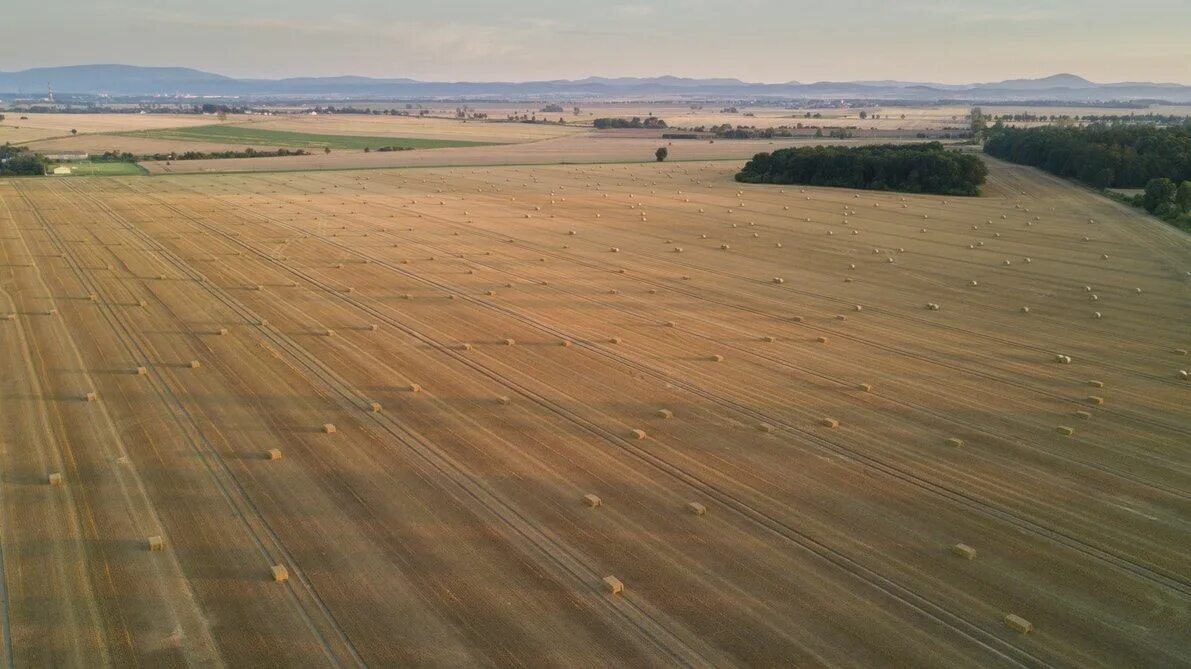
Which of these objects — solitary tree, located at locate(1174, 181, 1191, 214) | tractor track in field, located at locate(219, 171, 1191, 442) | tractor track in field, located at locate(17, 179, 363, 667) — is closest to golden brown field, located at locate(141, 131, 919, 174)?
tractor track in field, located at locate(219, 171, 1191, 442)

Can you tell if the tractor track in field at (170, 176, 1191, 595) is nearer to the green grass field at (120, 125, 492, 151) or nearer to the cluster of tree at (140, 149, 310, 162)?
the cluster of tree at (140, 149, 310, 162)

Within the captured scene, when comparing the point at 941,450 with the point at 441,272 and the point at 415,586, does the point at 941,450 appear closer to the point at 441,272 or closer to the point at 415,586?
the point at 415,586

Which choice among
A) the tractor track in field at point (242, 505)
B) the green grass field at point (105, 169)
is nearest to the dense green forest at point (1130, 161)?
the tractor track in field at point (242, 505)

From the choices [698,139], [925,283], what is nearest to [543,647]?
[925,283]

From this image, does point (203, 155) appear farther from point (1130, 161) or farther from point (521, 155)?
point (1130, 161)

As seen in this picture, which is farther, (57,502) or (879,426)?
(879,426)

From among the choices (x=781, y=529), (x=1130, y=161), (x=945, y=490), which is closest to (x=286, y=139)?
(x=1130, y=161)
